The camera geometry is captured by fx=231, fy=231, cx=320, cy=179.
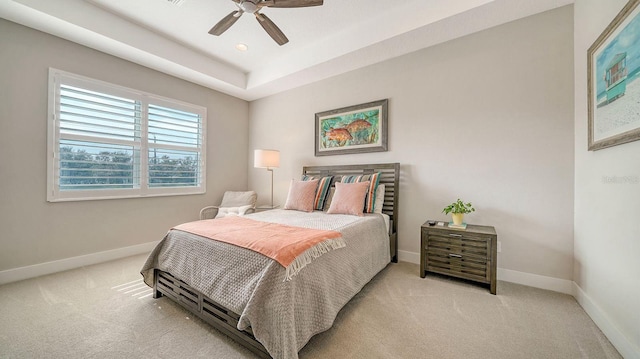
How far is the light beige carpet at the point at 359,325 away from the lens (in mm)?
1453

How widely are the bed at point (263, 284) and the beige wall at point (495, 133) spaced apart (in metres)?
1.14

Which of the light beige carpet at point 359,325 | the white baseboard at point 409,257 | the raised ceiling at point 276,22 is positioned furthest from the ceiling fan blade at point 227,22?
the white baseboard at point 409,257

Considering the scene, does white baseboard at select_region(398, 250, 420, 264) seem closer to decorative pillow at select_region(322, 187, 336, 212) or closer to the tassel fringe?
decorative pillow at select_region(322, 187, 336, 212)

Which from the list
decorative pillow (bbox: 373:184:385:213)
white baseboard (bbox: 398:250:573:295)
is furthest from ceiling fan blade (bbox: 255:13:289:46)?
white baseboard (bbox: 398:250:573:295)

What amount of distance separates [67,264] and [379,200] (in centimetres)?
383

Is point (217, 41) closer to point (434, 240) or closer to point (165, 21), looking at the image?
point (165, 21)

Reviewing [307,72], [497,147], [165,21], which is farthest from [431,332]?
[165,21]

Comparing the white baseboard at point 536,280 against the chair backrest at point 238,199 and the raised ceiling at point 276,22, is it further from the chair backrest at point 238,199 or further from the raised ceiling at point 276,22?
the chair backrest at point 238,199

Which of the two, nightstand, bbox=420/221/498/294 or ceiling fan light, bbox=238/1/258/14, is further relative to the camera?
nightstand, bbox=420/221/498/294

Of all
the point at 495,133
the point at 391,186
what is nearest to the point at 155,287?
the point at 391,186

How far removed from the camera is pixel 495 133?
250 cm

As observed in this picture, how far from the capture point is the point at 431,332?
64.2 inches

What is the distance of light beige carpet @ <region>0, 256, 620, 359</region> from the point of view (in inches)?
57.2

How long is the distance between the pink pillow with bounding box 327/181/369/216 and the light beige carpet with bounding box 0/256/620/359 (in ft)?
2.79
